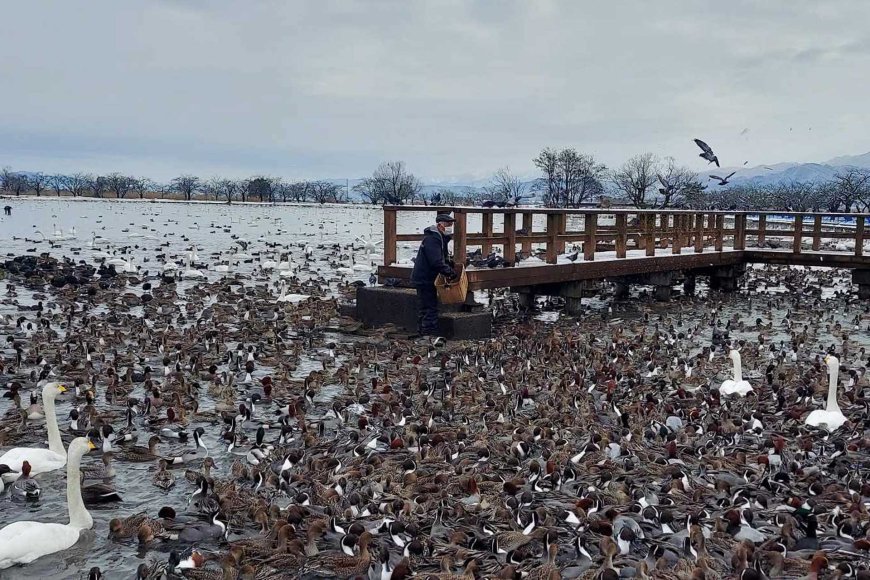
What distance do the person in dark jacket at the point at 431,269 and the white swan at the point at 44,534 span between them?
369 inches

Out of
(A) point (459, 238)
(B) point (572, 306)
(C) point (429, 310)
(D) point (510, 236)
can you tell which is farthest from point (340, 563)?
(B) point (572, 306)

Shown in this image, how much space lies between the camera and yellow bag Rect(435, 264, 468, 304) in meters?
16.2

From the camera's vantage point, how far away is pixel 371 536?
710 centimetres

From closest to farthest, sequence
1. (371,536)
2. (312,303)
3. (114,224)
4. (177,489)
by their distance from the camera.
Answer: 1. (371,536)
2. (177,489)
3. (312,303)
4. (114,224)

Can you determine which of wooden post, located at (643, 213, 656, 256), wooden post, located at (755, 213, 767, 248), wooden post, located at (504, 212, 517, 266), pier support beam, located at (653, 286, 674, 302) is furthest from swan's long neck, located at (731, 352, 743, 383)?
A: wooden post, located at (755, 213, 767, 248)

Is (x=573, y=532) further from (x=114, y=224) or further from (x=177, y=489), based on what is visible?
(x=114, y=224)

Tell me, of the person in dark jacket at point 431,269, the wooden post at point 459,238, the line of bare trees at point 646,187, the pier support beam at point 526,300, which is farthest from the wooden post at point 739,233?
the line of bare trees at point 646,187

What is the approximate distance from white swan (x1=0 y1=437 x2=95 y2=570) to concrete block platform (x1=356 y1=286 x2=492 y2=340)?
9952mm

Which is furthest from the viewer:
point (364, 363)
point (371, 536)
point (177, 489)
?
point (364, 363)

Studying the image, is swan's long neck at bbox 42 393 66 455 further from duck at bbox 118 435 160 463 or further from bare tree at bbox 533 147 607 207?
bare tree at bbox 533 147 607 207

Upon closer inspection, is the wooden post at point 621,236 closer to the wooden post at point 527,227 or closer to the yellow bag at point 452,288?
the wooden post at point 527,227

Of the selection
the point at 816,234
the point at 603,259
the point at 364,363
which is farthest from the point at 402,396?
the point at 816,234

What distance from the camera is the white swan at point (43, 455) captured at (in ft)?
28.4

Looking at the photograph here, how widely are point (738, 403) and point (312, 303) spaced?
12.3 meters
